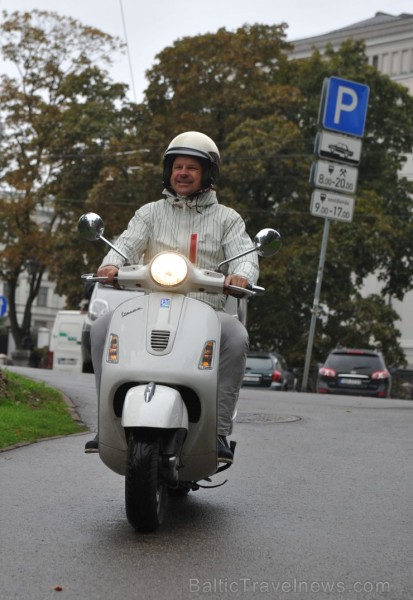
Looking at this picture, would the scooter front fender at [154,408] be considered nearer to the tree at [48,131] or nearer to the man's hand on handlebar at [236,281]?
the man's hand on handlebar at [236,281]

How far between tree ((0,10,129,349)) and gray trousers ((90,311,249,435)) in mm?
38029

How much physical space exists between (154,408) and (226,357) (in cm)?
80

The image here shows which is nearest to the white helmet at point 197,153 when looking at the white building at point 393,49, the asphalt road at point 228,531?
the asphalt road at point 228,531

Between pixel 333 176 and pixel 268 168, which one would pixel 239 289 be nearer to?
pixel 333 176

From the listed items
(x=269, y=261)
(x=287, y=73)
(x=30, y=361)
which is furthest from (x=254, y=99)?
(x=30, y=361)

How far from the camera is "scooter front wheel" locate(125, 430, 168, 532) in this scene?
525 cm

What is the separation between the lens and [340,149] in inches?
1182

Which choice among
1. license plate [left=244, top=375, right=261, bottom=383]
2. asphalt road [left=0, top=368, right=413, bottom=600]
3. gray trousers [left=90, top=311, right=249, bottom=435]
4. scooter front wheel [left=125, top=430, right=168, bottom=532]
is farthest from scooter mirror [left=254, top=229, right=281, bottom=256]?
license plate [left=244, top=375, right=261, bottom=383]

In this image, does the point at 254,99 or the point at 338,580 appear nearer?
the point at 338,580

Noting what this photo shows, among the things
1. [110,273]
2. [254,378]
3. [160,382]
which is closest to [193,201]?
[110,273]

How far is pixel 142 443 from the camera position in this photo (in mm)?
5316

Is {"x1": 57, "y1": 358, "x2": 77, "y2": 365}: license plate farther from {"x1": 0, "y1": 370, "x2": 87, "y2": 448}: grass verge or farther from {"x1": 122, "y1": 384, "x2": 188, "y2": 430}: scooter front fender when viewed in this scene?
{"x1": 122, "y1": 384, "x2": 188, "y2": 430}: scooter front fender

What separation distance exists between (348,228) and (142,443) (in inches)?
1344

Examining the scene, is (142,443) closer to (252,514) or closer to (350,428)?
(252,514)
